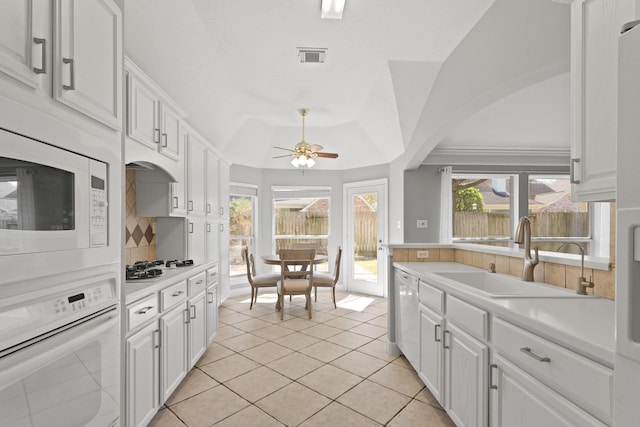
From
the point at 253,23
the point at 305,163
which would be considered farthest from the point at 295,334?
the point at 253,23

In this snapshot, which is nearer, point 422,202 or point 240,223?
point 422,202

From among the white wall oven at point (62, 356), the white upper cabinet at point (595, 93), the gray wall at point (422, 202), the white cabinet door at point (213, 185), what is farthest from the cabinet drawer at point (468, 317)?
the gray wall at point (422, 202)

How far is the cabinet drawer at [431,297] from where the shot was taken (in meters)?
2.12

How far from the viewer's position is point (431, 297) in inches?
89.3

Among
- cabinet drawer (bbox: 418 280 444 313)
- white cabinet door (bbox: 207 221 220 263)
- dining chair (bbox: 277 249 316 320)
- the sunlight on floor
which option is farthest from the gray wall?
white cabinet door (bbox: 207 221 220 263)

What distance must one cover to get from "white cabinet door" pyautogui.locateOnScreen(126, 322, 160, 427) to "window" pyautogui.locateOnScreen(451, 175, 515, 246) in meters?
4.44

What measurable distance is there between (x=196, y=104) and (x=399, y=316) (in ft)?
Result: 9.89

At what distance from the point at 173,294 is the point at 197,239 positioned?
3.92 feet

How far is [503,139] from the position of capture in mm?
4691

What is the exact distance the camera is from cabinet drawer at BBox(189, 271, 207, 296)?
106 inches

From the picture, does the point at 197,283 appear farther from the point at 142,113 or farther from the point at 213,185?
the point at 213,185

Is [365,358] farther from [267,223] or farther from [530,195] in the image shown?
[530,195]

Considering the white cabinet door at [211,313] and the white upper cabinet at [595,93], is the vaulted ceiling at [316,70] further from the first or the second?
the white cabinet door at [211,313]

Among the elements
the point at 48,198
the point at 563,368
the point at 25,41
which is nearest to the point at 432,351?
the point at 563,368
